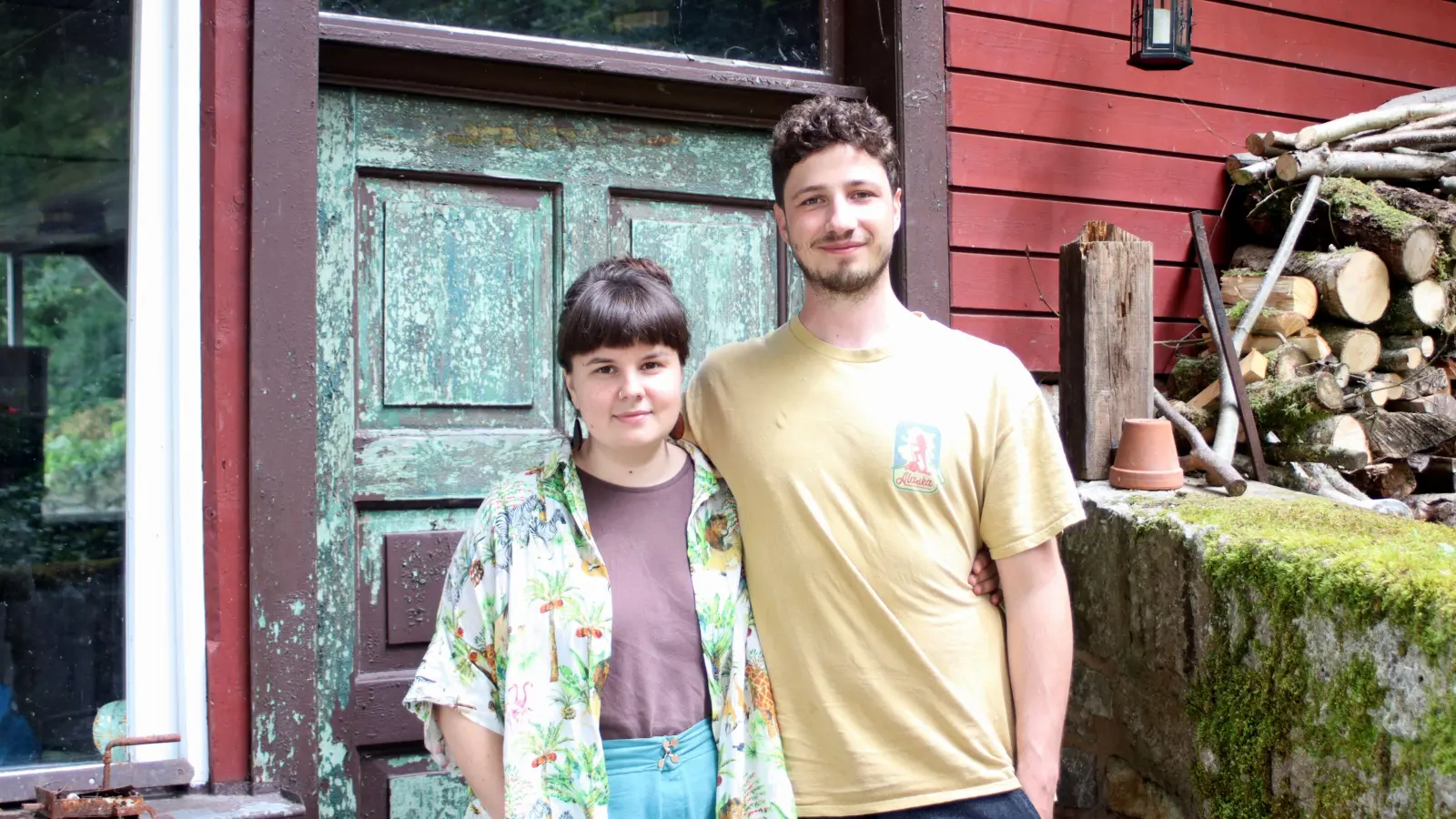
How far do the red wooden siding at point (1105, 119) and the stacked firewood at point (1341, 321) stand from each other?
156mm

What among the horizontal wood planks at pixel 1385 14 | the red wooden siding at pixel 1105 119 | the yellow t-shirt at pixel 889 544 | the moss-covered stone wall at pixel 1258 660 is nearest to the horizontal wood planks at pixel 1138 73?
the red wooden siding at pixel 1105 119

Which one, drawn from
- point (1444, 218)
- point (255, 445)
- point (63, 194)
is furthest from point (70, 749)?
point (1444, 218)

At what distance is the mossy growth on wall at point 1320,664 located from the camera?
187 centimetres

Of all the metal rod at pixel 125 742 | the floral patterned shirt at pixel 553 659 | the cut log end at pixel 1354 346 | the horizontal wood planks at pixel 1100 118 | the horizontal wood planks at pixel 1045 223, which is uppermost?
the horizontal wood planks at pixel 1100 118

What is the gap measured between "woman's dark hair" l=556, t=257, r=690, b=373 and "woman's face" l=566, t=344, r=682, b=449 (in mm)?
17

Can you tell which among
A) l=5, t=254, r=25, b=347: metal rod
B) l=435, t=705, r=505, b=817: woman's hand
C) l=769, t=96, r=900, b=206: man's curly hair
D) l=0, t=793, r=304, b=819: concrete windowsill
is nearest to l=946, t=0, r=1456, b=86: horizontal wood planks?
l=769, t=96, r=900, b=206: man's curly hair

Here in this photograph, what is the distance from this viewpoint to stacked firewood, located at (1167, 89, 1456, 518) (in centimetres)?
387

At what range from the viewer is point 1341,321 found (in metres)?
4.12

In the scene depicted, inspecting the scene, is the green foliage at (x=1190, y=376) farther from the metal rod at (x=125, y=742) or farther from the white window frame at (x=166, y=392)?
the metal rod at (x=125, y=742)

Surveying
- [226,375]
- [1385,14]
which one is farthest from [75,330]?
[1385,14]

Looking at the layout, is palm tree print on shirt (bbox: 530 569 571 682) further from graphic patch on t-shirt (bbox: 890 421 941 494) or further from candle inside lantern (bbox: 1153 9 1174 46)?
candle inside lantern (bbox: 1153 9 1174 46)

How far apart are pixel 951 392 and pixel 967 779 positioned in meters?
0.62

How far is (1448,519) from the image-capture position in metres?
3.71

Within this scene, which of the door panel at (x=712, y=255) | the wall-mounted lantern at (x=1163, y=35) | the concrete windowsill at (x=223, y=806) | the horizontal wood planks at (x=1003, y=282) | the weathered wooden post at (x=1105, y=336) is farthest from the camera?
the wall-mounted lantern at (x=1163, y=35)
